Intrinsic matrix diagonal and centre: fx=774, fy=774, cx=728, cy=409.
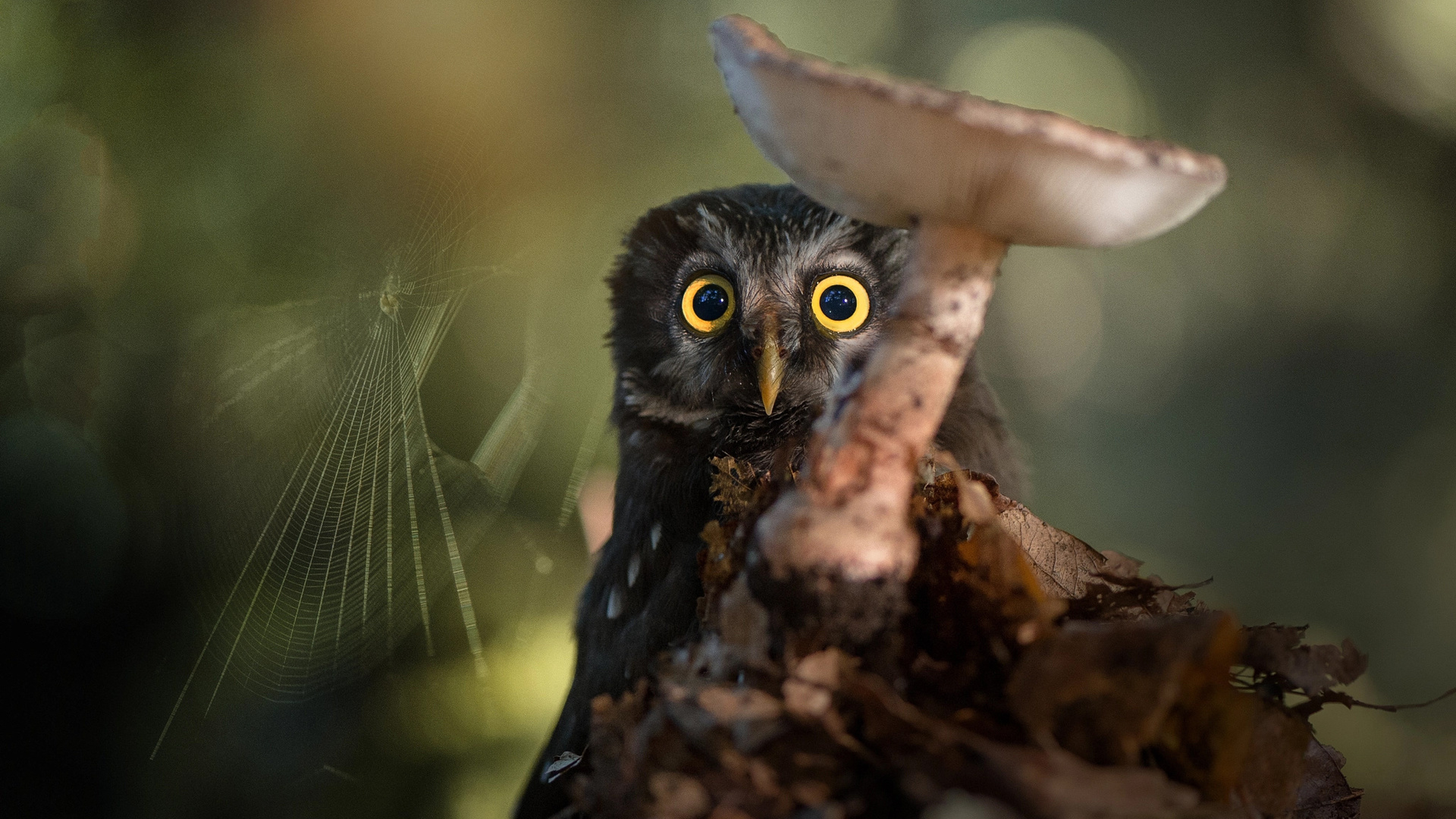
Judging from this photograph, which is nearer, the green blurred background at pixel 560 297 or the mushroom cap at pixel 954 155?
the mushroom cap at pixel 954 155

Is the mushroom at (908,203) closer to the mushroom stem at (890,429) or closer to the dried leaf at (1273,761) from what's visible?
the mushroom stem at (890,429)

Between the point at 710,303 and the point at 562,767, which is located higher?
the point at 710,303

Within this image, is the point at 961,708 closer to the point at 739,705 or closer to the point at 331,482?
the point at 739,705

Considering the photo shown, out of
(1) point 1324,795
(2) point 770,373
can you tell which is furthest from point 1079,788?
(2) point 770,373

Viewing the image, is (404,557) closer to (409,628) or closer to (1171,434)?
(409,628)

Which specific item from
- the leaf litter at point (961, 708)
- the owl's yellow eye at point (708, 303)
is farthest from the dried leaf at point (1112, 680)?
the owl's yellow eye at point (708, 303)

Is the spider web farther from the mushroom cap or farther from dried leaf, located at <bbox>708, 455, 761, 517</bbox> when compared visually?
the mushroom cap

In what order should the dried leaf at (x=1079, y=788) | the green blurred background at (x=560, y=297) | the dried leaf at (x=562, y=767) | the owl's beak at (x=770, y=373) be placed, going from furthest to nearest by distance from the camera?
the green blurred background at (x=560, y=297) < the owl's beak at (x=770, y=373) < the dried leaf at (x=562, y=767) < the dried leaf at (x=1079, y=788)
